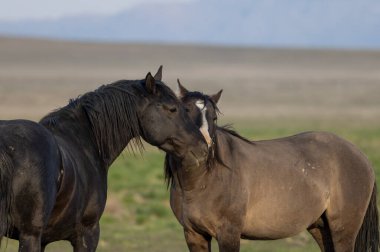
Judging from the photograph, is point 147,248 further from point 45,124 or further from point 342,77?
point 342,77

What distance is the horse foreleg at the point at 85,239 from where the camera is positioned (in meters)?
6.48

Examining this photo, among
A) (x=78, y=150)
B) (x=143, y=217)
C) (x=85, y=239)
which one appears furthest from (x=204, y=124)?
(x=143, y=217)

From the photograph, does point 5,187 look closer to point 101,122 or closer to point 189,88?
point 101,122

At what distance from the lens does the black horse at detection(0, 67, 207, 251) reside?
219 inches

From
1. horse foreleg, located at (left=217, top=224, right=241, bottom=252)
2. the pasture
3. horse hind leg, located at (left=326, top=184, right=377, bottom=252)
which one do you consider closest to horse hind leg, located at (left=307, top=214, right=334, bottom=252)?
horse hind leg, located at (left=326, top=184, right=377, bottom=252)

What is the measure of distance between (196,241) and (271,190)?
78 cm

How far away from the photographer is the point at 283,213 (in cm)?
761

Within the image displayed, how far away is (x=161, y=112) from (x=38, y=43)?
89.3 meters

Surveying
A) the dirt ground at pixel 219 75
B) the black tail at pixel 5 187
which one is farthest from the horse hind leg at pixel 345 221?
the dirt ground at pixel 219 75

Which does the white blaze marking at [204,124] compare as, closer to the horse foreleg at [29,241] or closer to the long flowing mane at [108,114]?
the long flowing mane at [108,114]

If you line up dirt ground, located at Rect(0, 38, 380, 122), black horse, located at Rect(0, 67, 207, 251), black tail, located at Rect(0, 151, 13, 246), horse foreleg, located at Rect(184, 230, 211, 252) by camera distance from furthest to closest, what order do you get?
dirt ground, located at Rect(0, 38, 380, 122)
horse foreleg, located at Rect(184, 230, 211, 252)
black horse, located at Rect(0, 67, 207, 251)
black tail, located at Rect(0, 151, 13, 246)

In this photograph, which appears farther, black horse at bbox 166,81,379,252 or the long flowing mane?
black horse at bbox 166,81,379,252

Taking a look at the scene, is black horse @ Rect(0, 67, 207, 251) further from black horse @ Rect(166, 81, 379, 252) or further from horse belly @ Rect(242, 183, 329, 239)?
horse belly @ Rect(242, 183, 329, 239)

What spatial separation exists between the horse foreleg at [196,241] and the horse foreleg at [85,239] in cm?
99
